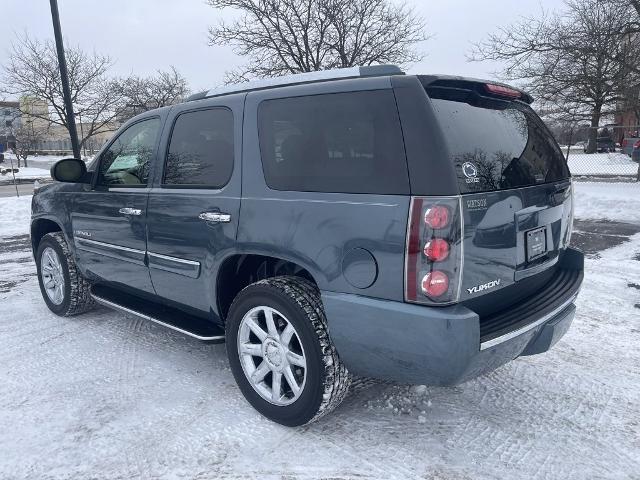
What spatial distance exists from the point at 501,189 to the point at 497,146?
0.27m

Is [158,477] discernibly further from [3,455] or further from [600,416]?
[600,416]

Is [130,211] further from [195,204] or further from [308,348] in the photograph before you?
[308,348]

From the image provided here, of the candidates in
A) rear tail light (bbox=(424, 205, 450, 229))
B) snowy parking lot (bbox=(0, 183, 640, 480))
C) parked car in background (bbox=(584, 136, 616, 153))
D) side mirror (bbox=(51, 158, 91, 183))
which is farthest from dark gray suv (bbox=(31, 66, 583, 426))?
parked car in background (bbox=(584, 136, 616, 153))

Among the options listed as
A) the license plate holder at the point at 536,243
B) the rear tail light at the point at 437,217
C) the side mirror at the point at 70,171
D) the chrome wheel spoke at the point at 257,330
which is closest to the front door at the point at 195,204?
the chrome wheel spoke at the point at 257,330

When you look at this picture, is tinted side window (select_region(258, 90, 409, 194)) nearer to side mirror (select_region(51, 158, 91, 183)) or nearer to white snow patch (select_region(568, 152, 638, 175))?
side mirror (select_region(51, 158, 91, 183))

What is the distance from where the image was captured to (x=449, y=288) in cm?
217

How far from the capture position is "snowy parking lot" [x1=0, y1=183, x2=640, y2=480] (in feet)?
7.95

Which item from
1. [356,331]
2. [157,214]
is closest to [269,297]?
[356,331]

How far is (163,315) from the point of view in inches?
136

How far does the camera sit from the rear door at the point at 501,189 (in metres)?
2.26

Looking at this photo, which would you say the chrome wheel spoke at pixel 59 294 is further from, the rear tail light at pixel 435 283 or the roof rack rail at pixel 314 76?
the rear tail light at pixel 435 283

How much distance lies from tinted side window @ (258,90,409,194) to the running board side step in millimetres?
1077

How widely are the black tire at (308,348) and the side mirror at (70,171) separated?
217cm

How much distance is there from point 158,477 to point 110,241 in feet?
6.75
